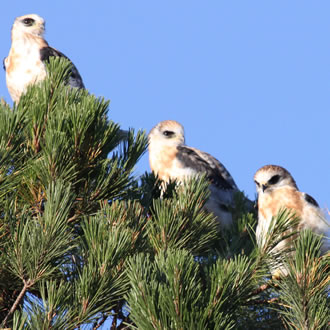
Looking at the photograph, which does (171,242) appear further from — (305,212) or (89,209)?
(305,212)

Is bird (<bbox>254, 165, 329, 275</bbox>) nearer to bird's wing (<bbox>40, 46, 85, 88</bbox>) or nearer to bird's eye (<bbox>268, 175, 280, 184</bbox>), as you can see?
bird's eye (<bbox>268, 175, 280, 184</bbox>)

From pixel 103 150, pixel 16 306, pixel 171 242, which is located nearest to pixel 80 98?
pixel 103 150

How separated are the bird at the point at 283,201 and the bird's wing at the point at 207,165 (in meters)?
1.78

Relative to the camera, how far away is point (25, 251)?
3852 millimetres

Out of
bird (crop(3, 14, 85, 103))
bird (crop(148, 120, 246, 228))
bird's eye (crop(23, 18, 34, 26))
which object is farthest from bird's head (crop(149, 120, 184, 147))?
bird's eye (crop(23, 18, 34, 26))

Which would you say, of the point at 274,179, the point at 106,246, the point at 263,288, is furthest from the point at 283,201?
the point at 106,246

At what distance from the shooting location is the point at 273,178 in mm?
7328

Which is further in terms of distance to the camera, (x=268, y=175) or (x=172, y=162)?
(x=172, y=162)

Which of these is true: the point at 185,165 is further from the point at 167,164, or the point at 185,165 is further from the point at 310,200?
the point at 310,200

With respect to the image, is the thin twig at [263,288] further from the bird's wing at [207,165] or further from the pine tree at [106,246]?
the bird's wing at [207,165]

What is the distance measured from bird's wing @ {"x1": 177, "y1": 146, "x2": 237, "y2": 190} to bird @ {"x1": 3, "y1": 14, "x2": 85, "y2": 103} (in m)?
1.66

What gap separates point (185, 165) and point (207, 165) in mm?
394

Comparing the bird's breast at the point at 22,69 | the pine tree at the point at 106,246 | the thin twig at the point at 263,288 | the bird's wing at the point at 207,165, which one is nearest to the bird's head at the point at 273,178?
the bird's wing at the point at 207,165

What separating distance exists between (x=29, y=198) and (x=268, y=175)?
3287 millimetres
